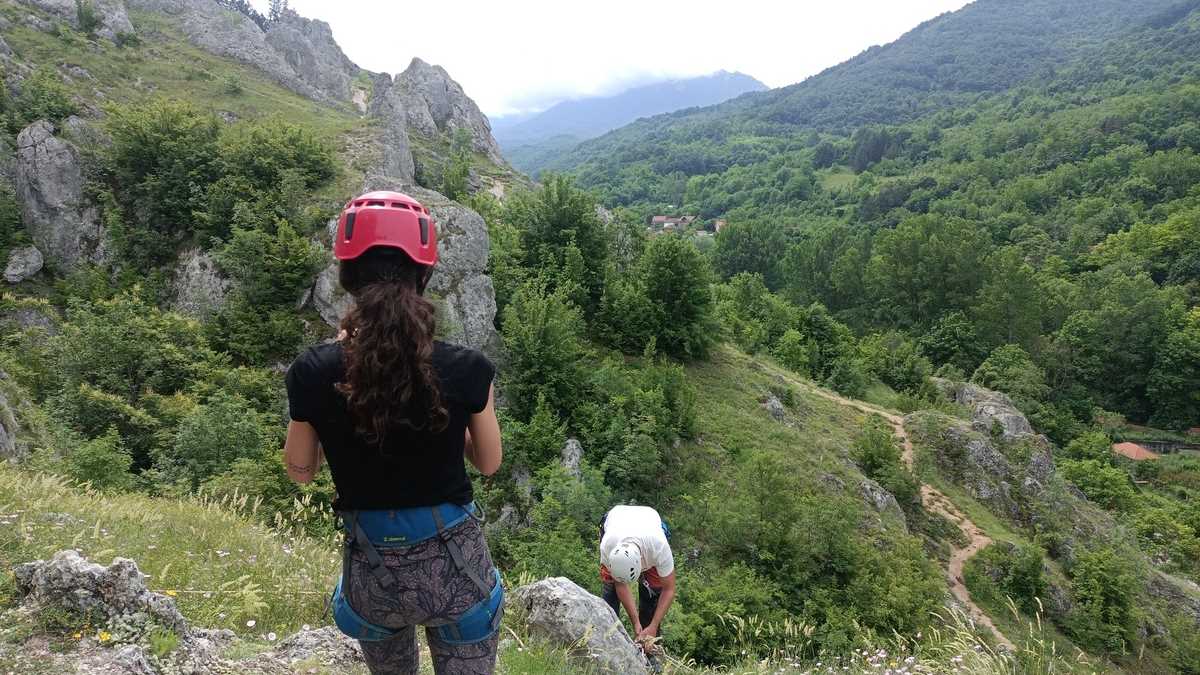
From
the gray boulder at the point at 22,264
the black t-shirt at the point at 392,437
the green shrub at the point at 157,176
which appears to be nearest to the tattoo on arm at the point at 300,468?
the black t-shirt at the point at 392,437

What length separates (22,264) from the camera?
17141mm

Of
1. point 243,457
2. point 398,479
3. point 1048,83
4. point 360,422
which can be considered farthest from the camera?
point 1048,83

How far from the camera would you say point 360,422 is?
2.14 meters

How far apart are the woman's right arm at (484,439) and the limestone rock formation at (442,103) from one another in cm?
6533

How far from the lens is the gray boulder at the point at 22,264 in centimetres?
1688

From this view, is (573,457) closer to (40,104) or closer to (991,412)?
(40,104)

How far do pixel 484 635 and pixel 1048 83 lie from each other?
Answer: 809 feet

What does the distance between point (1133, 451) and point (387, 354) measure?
7104 cm

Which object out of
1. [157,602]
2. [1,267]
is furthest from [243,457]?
[1,267]

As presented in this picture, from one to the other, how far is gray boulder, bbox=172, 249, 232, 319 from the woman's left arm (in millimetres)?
16104

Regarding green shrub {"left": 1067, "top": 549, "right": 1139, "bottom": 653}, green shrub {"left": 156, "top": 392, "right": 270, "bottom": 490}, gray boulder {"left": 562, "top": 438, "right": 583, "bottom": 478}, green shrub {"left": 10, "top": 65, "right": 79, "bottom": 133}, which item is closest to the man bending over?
green shrub {"left": 156, "top": 392, "right": 270, "bottom": 490}

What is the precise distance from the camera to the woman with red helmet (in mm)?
2111

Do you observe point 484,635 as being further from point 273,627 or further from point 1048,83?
point 1048,83

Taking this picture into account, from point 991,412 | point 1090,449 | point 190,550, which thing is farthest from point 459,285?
point 1090,449
